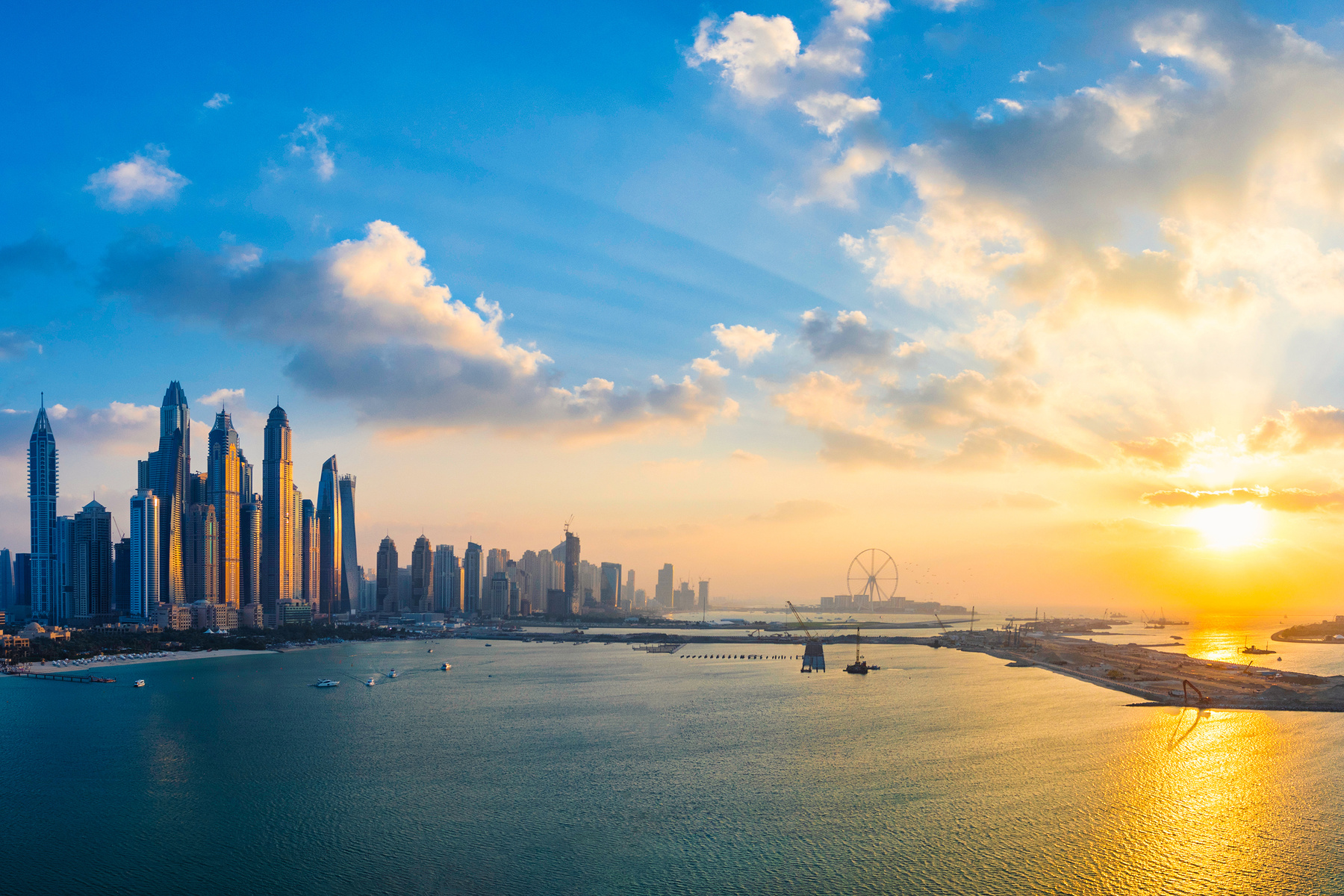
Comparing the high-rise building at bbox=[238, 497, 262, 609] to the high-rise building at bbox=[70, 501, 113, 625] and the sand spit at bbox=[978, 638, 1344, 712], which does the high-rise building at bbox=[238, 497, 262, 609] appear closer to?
the high-rise building at bbox=[70, 501, 113, 625]

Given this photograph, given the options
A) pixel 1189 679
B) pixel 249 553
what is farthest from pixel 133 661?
pixel 1189 679

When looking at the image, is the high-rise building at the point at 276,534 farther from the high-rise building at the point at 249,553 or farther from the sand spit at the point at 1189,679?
the sand spit at the point at 1189,679

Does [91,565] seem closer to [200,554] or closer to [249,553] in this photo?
[200,554]

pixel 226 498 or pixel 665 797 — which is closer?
pixel 665 797

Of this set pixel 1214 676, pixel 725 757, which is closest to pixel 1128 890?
pixel 725 757

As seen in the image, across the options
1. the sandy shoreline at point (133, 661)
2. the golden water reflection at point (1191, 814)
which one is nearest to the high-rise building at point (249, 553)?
the sandy shoreline at point (133, 661)
